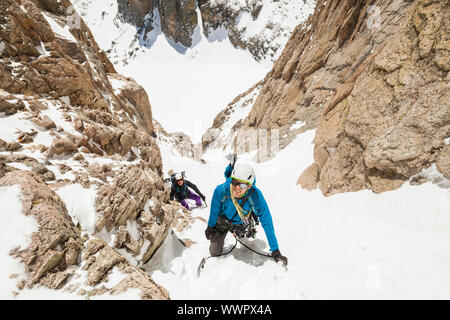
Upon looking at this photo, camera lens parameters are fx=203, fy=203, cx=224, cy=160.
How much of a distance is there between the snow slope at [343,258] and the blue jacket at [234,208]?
72cm

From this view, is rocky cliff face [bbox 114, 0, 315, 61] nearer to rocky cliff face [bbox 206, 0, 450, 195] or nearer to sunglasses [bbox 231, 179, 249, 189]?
rocky cliff face [bbox 206, 0, 450, 195]

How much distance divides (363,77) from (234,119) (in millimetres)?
30075

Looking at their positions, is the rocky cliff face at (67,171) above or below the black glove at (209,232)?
above

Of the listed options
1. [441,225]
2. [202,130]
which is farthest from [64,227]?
[202,130]

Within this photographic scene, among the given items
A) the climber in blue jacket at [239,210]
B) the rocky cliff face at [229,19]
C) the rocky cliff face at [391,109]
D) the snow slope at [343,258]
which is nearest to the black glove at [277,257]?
the climber in blue jacket at [239,210]

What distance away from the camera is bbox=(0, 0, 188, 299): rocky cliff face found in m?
2.85

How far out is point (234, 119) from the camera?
123 feet

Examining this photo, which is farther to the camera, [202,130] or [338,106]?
[202,130]

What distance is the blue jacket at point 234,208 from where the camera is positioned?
4.24 m

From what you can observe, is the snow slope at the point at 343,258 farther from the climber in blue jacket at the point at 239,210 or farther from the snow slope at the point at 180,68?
the snow slope at the point at 180,68

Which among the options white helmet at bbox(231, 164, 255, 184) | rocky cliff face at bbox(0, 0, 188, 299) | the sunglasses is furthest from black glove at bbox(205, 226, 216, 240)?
white helmet at bbox(231, 164, 255, 184)

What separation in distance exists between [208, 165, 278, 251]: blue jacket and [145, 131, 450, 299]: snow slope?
0.72 metres

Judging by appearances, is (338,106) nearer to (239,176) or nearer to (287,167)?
(287,167)
